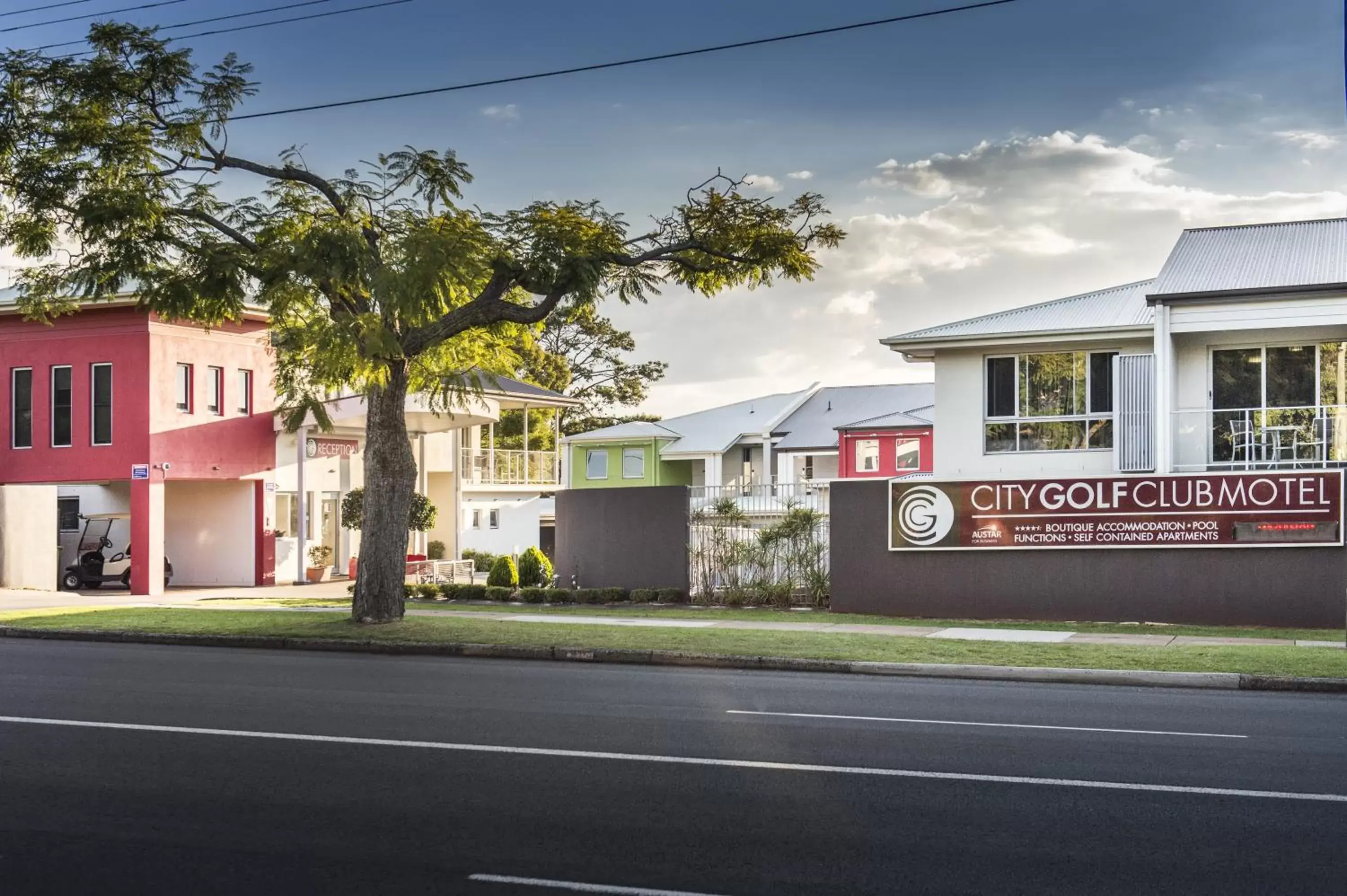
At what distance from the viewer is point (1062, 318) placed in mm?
25641

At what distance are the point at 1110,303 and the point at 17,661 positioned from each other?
792 inches

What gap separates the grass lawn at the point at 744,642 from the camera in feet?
49.8

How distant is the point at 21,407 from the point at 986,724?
28153mm

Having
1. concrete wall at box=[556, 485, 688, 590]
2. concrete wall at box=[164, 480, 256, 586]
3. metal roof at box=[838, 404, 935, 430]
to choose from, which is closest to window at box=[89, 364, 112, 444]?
concrete wall at box=[164, 480, 256, 586]

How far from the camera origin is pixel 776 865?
6328 millimetres

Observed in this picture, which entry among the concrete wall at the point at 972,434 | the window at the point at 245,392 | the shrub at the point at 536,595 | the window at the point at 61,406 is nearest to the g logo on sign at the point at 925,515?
the concrete wall at the point at 972,434

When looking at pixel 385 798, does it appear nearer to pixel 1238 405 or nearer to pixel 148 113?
pixel 148 113

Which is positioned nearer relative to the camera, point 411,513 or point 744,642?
point 744,642

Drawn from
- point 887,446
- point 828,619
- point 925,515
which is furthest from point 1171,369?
point 887,446

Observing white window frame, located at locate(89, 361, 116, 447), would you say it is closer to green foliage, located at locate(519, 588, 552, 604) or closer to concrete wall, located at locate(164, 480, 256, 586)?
concrete wall, located at locate(164, 480, 256, 586)

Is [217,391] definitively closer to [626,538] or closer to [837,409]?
[626,538]

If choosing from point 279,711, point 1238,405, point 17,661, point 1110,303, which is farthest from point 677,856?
point 1110,303

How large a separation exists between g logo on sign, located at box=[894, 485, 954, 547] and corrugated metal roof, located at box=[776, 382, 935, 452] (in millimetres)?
28048

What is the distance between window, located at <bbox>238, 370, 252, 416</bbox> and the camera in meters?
32.9
